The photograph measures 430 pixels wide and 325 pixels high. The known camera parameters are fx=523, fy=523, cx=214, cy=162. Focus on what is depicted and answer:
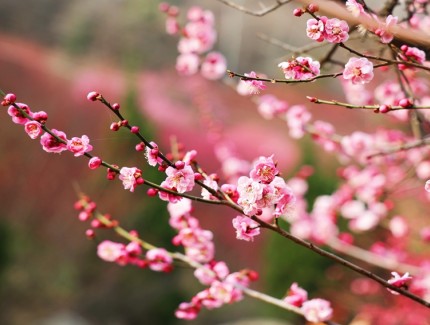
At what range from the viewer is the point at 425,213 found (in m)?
5.80

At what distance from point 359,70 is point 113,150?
240 inches

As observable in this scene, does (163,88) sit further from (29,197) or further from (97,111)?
(29,197)

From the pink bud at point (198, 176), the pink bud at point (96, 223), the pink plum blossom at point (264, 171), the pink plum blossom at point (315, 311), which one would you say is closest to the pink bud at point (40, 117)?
the pink bud at point (198, 176)

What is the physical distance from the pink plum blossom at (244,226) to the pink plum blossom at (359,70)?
36cm

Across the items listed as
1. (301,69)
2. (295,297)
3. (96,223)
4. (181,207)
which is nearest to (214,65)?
(181,207)

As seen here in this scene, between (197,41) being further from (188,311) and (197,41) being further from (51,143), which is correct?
(51,143)

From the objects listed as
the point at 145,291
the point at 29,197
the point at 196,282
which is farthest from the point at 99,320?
the point at 29,197

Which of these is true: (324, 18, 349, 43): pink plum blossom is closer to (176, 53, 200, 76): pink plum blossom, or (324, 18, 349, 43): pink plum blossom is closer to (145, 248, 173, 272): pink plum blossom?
(145, 248, 173, 272): pink plum blossom

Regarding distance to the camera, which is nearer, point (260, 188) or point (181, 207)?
point (260, 188)

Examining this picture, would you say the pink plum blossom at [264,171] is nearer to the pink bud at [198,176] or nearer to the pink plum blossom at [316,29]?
the pink bud at [198,176]

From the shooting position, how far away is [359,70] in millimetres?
1112

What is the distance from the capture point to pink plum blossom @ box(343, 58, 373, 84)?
1.10 m

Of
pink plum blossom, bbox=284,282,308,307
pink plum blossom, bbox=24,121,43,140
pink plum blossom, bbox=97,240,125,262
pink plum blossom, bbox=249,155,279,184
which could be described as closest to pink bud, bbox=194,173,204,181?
pink plum blossom, bbox=249,155,279,184

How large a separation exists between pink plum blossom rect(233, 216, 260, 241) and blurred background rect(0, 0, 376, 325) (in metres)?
1.53
